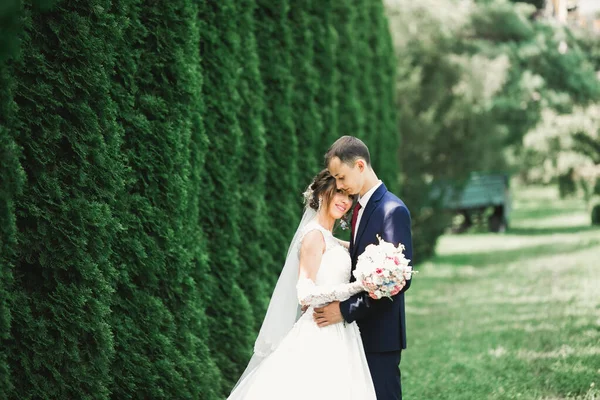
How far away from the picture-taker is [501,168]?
18922 millimetres

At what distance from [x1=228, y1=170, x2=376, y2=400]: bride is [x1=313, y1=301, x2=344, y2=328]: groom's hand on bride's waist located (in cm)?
5

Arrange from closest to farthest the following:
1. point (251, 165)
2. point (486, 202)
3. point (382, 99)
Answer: point (251, 165)
point (382, 99)
point (486, 202)

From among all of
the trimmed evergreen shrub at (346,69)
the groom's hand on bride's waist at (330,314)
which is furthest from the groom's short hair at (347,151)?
the trimmed evergreen shrub at (346,69)

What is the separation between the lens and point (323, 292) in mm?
4344

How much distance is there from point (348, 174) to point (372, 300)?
2.47ft

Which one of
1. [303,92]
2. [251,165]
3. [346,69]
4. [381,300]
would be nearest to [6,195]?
[381,300]

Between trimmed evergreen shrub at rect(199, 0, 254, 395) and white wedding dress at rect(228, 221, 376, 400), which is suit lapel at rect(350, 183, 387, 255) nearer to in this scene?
white wedding dress at rect(228, 221, 376, 400)

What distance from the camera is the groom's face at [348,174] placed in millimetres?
4477

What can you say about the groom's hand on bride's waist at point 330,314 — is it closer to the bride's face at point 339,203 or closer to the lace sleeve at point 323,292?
the lace sleeve at point 323,292

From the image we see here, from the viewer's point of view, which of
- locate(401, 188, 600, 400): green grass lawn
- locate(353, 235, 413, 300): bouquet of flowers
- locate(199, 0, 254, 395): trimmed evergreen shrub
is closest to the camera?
locate(353, 235, 413, 300): bouquet of flowers

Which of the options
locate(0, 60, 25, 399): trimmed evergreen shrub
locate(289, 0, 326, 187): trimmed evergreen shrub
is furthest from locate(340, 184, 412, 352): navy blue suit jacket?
locate(289, 0, 326, 187): trimmed evergreen shrub

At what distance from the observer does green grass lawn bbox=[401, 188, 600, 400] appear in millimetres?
6707

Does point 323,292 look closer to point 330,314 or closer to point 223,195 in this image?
point 330,314

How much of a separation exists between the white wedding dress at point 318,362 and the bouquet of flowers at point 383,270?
0.22 metres
